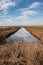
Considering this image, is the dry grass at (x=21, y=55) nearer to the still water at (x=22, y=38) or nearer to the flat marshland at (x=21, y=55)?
the flat marshland at (x=21, y=55)

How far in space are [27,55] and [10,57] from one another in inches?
40.0

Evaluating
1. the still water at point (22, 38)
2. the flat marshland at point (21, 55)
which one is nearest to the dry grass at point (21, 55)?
the flat marshland at point (21, 55)

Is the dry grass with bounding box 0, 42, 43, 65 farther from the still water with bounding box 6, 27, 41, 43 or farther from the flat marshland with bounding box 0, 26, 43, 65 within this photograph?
the still water with bounding box 6, 27, 41, 43

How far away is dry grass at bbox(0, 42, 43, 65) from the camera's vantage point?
877 centimetres

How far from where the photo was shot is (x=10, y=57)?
9492 mm

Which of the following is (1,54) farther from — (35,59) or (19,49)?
(35,59)

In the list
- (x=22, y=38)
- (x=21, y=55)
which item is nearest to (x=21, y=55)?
(x=21, y=55)

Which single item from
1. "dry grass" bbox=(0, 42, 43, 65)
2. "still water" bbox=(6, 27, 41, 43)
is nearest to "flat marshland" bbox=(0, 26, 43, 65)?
"dry grass" bbox=(0, 42, 43, 65)

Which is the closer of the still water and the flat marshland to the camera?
the flat marshland

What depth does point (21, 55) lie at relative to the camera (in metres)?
9.65

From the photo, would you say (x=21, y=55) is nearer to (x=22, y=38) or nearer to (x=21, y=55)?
(x=21, y=55)

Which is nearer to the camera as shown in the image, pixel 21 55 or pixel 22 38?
pixel 21 55

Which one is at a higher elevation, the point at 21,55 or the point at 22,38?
the point at 22,38

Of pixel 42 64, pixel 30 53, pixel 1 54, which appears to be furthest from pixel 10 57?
pixel 42 64
